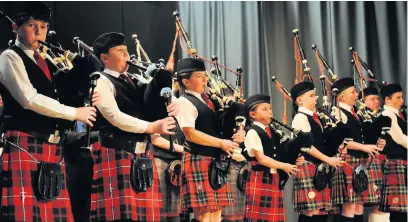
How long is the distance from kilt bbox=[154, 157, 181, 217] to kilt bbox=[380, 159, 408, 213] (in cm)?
218

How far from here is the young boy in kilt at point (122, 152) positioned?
3.61 metres

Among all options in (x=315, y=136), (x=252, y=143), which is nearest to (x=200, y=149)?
(x=252, y=143)

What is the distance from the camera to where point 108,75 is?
3803mm

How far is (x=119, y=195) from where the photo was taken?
143 inches

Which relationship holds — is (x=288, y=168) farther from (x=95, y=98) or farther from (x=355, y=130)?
(x=95, y=98)

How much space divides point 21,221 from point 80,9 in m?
2.97

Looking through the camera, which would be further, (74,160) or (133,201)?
(74,160)

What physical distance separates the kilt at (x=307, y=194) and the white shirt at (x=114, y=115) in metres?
2.23

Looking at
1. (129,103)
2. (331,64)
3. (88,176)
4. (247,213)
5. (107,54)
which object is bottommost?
(247,213)

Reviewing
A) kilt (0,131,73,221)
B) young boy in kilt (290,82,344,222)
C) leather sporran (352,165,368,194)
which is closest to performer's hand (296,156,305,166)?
young boy in kilt (290,82,344,222)

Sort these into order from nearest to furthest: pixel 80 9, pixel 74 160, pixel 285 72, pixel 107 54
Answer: pixel 107 54, pixel 74 160, pixel 80 9, pixel 285 72

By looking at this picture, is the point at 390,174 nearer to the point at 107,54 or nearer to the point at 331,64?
the point at 331,64

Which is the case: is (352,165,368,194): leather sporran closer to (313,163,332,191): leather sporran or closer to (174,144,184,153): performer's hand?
(313,163,332,191): leather sporran

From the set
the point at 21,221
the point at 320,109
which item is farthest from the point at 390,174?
the point at 21,221
